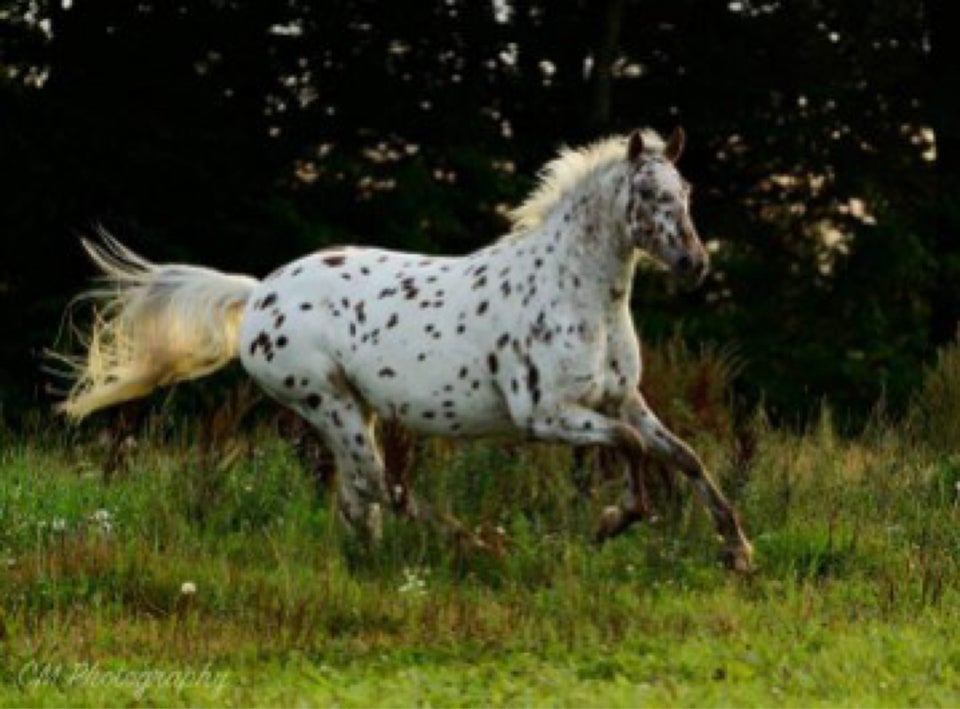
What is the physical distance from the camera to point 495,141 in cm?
2134

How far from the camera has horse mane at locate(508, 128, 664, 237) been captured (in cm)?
966

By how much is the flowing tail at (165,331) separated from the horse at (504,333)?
21mm

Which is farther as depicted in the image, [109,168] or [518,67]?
[518,67]

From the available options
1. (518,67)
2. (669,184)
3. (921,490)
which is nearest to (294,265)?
(669,184)

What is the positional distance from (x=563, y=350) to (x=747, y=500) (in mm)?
1614

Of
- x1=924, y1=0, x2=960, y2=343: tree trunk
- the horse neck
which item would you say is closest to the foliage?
the horse neck

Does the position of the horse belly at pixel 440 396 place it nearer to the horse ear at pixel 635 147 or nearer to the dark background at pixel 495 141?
the horse ear at pixel 635 147

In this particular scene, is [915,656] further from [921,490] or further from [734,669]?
[921,490]

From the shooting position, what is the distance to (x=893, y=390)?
66.0ft

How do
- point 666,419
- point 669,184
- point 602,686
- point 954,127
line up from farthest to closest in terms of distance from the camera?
1. point 954,127
2. point 666,419
3. point 669,184
4. point 602,686

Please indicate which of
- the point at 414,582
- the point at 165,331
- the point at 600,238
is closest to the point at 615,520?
the point at 414,582

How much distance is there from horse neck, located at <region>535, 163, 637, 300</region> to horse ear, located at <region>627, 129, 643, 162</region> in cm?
8

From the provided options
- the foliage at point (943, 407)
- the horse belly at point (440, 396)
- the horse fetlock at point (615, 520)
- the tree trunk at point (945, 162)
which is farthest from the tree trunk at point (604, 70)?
the horse fetlock at point (615, 520)

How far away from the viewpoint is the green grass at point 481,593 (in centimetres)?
735
